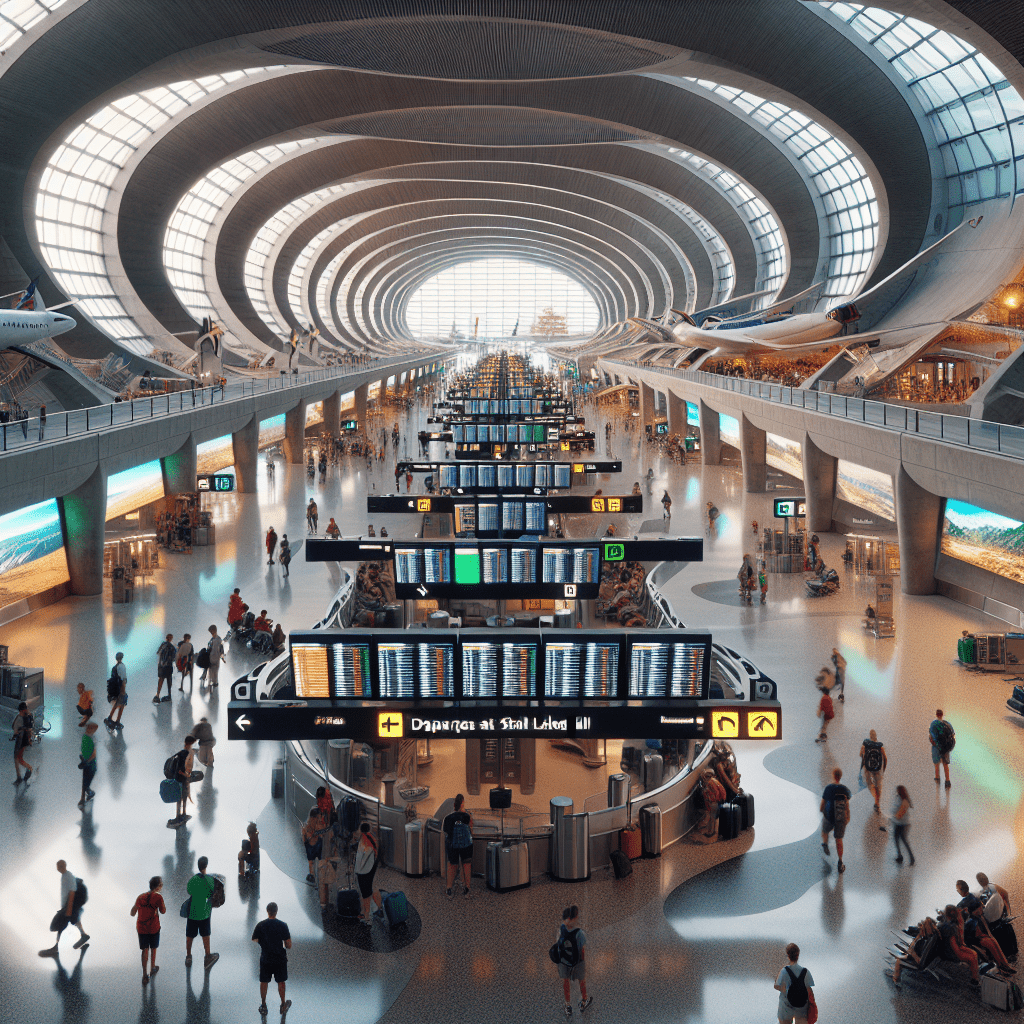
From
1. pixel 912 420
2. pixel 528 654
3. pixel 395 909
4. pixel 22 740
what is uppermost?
pixel 912 420

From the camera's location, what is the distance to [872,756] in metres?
10.5

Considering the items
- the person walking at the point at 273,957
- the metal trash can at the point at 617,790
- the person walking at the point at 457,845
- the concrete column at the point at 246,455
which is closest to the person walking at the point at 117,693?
the person walking at the point at 457,845

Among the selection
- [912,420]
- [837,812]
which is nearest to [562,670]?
[837,812]

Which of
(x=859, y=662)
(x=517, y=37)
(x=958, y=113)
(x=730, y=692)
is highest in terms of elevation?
(x=517, y=37)

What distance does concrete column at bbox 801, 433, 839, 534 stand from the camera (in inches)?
1085

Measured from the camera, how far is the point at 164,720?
43.4 feet

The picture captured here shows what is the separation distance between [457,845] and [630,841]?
1.73m

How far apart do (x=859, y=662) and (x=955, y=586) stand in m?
5.68

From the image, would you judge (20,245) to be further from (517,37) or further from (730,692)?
(730,692)

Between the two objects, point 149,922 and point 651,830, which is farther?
point 651,830

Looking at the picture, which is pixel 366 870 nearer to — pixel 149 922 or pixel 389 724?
pixel 389 724

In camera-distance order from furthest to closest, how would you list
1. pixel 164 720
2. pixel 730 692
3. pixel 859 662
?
pixel 859 662
pixel 164 720
pixel 730 692

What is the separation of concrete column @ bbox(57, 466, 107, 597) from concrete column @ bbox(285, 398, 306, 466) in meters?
23.8

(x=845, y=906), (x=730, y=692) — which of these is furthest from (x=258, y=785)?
(x=845, y=906)
